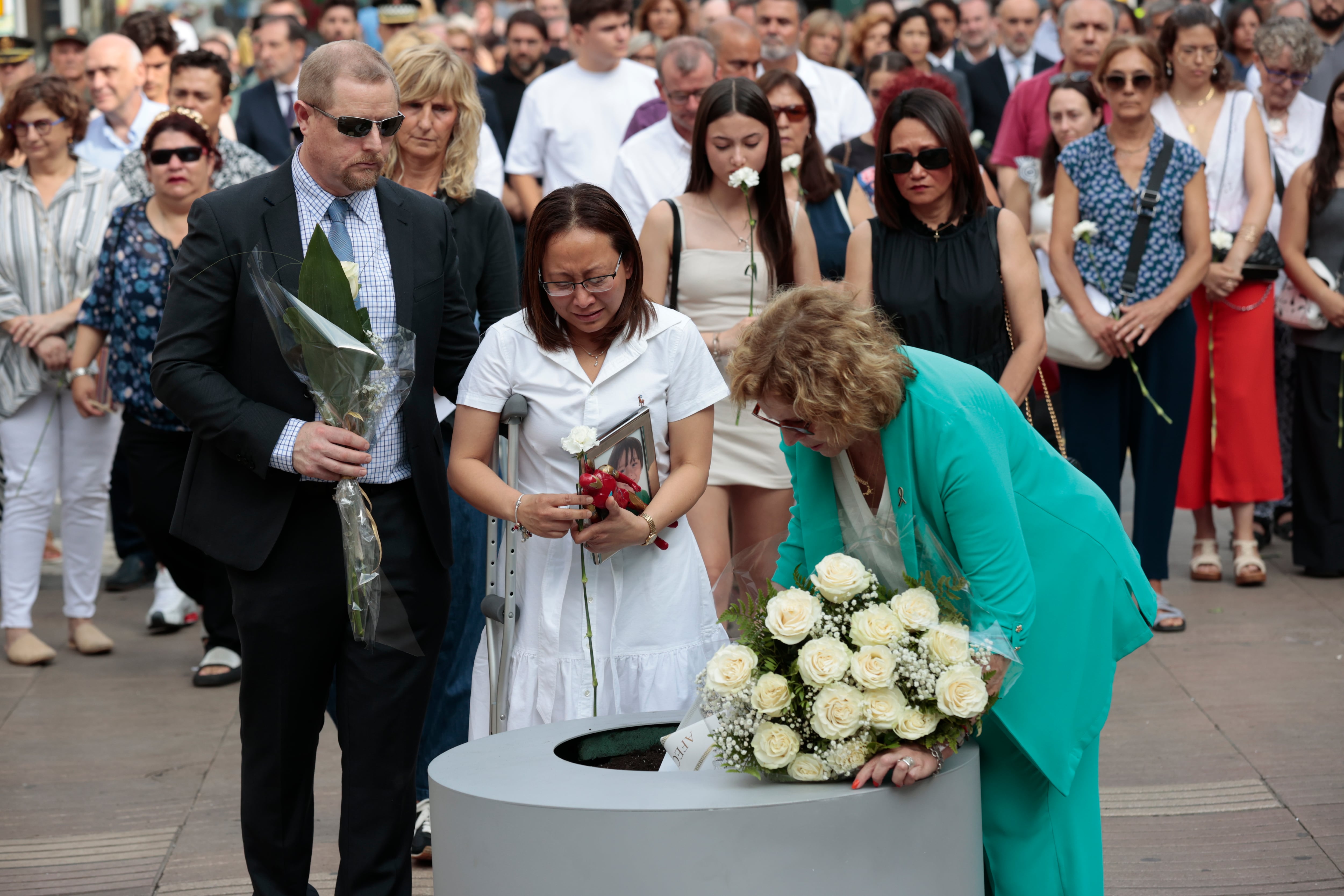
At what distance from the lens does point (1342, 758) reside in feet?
16.9

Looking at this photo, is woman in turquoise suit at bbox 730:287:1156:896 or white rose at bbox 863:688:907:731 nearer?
white rose at bbox 863:688:907:731

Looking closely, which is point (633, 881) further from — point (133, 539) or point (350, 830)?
point (133, 539)

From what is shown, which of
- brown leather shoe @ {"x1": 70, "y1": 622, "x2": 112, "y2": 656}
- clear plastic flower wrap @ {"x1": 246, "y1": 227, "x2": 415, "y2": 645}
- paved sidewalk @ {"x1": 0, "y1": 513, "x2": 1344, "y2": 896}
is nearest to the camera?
clear plastic flower wrap @ {"x1": 246, "y1": 227, "x2": 415, "y2": 645}

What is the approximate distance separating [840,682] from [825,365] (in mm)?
630

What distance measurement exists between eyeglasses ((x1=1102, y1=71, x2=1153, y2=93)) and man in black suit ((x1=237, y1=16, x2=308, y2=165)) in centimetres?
473

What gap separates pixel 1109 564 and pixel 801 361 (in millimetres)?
979

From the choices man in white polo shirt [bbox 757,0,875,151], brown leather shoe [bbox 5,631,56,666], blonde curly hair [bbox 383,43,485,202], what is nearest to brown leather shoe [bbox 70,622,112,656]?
brown leather shoe [bbox 5,631,56,666]

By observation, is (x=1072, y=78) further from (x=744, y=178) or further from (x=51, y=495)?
(x=51, y=495)

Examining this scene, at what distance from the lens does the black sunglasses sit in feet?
16.5

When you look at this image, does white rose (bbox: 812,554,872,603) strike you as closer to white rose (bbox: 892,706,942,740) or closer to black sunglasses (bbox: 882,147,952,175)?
white rose (bbox: 892,706,942,740)

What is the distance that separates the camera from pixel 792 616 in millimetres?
2869

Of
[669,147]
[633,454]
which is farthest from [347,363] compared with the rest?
[669,147]

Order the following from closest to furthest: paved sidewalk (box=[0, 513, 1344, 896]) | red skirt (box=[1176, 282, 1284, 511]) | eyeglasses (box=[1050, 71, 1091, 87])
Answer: paved sidewalk (box=[0, 513, 1344, 896]), red skirt (box=[1176, 282, 1284, 511]), eyeglasses (box=[1050, 71, 1091, 87])

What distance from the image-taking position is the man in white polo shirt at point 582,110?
25.7 ft
